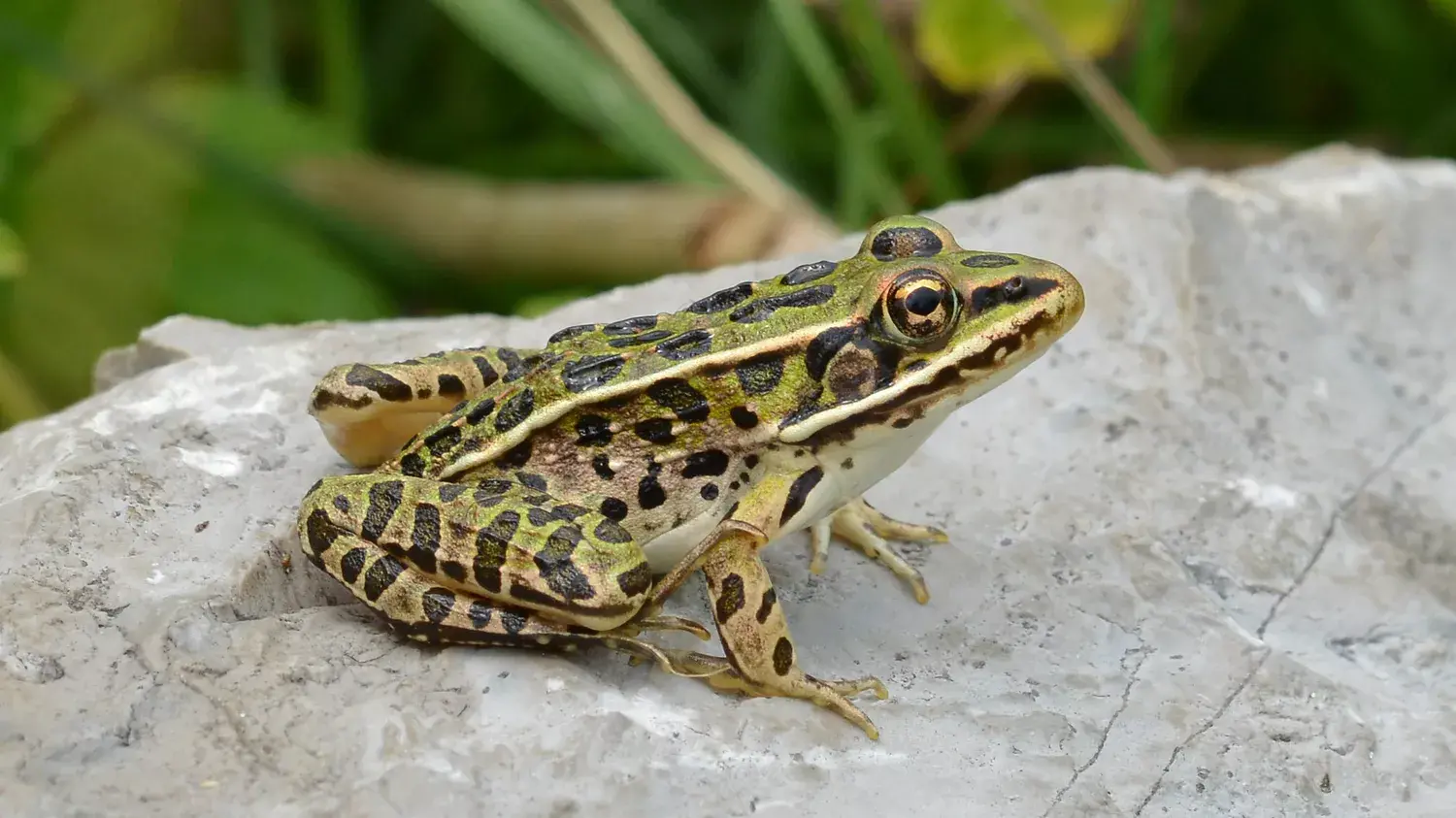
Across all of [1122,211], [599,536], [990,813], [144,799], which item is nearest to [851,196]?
[1122,211]

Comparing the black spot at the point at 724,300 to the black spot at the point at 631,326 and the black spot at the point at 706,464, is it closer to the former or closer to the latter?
the black spot at the point at 631,326

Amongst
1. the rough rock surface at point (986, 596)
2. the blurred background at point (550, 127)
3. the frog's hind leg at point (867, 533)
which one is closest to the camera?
the rough rock surface at point (986, 596)

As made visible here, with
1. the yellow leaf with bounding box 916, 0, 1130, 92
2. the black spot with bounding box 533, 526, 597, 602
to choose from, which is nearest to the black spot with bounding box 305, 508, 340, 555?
the black spot with bounding box 533, 526, 597, 602

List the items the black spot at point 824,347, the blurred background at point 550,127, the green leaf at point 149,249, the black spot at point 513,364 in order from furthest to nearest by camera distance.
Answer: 1. the green leaf at point 149,249
2. the blurred background at point 550,127
3. the black spot at point 513,364
4. the black spot at point 824,347

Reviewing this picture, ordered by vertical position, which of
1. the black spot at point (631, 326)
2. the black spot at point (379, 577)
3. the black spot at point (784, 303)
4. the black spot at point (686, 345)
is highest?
the black spot at point (784, 303)

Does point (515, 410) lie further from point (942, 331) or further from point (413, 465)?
point (942, 331)

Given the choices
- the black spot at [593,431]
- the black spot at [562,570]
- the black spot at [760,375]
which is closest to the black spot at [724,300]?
the black spot at [760,375]

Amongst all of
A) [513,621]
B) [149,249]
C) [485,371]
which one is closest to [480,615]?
[513,621]
